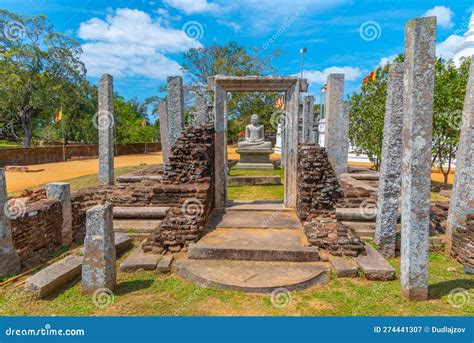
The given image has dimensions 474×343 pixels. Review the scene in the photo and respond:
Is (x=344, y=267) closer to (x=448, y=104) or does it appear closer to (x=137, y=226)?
(x=137, y=226)

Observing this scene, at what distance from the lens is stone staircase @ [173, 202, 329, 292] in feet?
15.8

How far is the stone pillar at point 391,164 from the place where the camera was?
18.1 feet

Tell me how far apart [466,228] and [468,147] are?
1535 mm

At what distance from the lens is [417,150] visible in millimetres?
4039

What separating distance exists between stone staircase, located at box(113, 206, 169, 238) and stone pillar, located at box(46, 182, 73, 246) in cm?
101

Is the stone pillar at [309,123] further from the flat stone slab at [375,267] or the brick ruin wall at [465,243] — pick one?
the flat stone slab at [375,267]

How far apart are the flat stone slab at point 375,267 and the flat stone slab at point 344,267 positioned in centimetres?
12

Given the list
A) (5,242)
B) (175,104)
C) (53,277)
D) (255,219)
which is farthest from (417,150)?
(175,104)

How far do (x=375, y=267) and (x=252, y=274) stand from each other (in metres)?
2.06

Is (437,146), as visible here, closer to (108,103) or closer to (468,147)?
(468,147)

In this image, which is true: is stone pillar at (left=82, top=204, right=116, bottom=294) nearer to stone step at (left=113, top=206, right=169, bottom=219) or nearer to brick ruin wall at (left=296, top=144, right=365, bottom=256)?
stone step at (left=113, top=206, right=169, bottom=219)

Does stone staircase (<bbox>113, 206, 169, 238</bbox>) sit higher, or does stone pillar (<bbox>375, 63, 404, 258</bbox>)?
stone pillar (<bbox>375, 63, 404, 258</bbox>)

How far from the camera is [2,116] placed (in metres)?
26.0

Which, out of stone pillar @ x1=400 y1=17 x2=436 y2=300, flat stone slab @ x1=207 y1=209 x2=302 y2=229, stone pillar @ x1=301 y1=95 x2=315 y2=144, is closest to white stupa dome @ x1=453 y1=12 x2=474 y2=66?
stone pillar @ x1=301 y1=95 x2=315 y2=144
